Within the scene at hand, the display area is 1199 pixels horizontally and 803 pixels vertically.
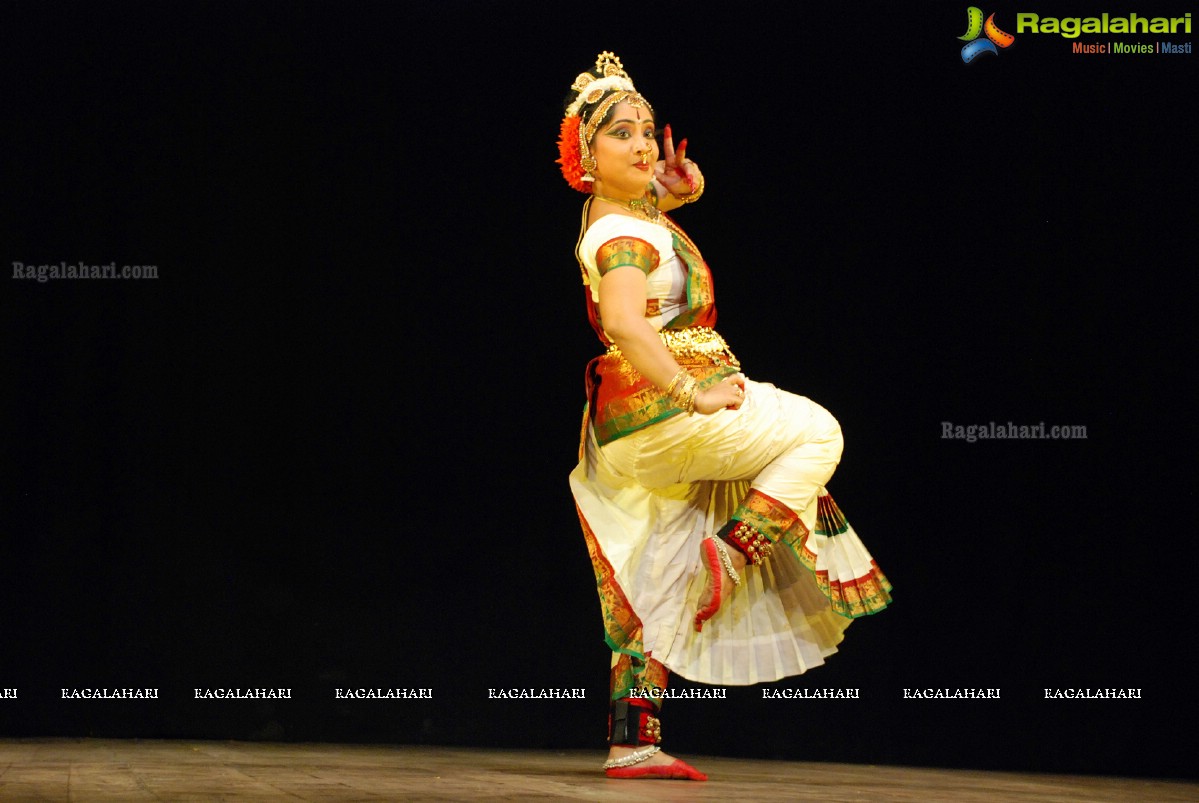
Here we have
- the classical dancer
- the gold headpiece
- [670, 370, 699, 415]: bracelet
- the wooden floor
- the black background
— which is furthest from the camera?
the black background

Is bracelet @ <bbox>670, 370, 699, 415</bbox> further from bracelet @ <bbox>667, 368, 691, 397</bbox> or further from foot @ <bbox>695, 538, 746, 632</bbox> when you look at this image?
foot @ <bbox>695, 538, 746, 632</bbox>

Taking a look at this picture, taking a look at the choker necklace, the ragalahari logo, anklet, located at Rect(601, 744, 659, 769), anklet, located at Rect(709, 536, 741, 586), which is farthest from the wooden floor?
the ragalahari logo

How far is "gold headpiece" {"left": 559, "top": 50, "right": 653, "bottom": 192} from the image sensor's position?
2.98m

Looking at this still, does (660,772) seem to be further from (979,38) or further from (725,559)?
(979,38)

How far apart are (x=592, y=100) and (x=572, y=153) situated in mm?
118

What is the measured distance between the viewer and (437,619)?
3.91 m

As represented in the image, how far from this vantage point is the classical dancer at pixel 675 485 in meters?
2.83

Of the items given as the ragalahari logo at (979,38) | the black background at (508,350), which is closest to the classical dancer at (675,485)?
the black background at (508,350)

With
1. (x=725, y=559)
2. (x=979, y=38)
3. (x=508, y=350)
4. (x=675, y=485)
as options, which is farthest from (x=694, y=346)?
(x=979, y=38)

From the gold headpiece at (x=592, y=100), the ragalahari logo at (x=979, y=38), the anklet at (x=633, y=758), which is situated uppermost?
the ragalahari logo at (x=979, y=38)

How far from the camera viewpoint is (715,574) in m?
2.80

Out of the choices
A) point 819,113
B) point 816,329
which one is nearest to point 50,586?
point 816,329

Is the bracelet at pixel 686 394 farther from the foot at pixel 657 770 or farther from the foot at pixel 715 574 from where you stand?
the foot at pixel 657 770

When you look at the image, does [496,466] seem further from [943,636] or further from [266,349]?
[943,636]
